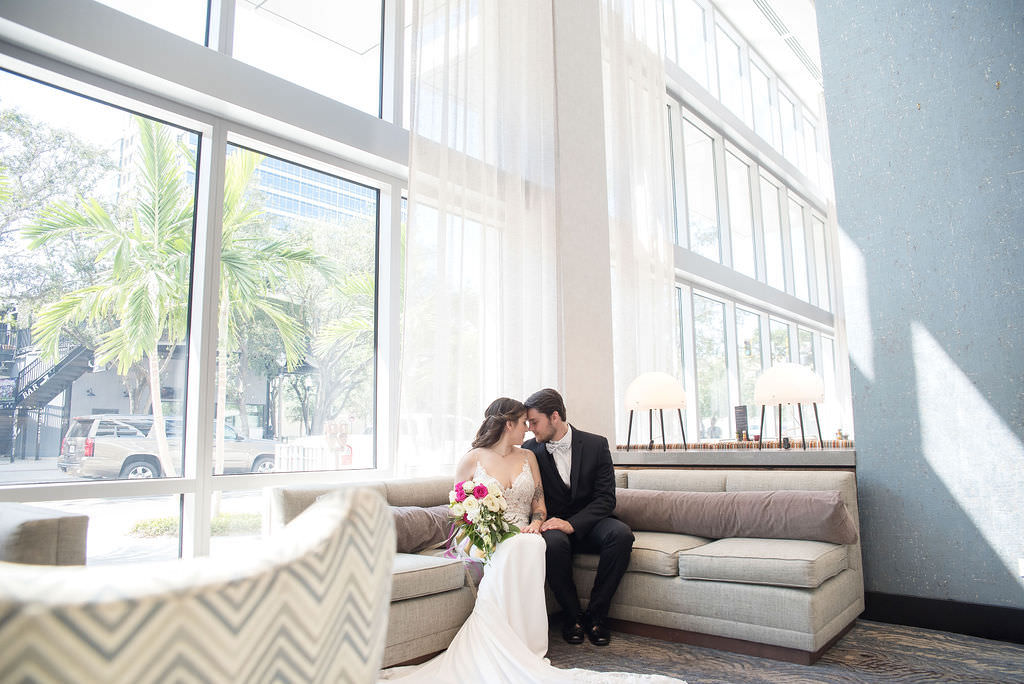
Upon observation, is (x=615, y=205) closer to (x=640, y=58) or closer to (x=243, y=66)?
(x=640, y=58)

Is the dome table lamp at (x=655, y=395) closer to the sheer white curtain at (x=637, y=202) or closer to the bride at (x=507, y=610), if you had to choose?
the bride at (x=507, y=610)

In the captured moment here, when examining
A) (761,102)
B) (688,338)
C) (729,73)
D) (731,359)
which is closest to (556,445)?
(688,338)

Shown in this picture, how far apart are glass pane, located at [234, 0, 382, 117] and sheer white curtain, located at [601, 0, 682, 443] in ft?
9.23

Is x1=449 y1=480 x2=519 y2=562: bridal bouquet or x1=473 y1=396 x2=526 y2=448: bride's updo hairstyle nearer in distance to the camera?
x1=449 y1=480 x2=519 y2=562: bridal bouquet

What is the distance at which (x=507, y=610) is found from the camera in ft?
9.82

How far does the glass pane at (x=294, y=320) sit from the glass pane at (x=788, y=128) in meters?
9.38

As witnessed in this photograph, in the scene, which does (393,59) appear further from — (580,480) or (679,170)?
(679,170)

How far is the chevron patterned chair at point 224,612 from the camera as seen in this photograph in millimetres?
412

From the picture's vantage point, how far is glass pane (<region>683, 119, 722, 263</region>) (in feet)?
29.4

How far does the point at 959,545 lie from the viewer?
3553mm

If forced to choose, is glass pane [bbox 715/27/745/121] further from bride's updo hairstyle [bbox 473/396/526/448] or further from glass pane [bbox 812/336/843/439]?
bride's updo hairstyle [bbox 473/396/526/448]

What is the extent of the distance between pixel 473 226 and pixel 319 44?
165cm

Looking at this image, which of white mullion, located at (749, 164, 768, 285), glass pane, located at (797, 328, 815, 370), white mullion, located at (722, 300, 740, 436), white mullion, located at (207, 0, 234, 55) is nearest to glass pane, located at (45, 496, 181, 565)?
white mullion, located at (207, 0, 234, 55)

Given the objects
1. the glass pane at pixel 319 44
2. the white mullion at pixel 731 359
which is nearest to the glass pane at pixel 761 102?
the white mullion at pixel 731 359
